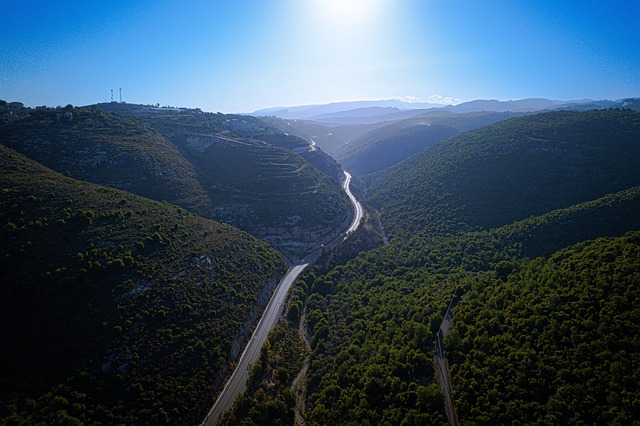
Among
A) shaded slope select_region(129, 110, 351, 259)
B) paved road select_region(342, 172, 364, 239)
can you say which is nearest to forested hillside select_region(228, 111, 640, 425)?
paved road select_region(342, 172, 364, 239)

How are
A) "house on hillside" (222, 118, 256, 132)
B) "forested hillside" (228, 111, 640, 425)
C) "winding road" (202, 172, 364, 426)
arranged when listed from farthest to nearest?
→ "house on hillside" (222, 118, 256, 132) < "winding road" (202, 172, 364, 426) < "forested hillside" (228, 111, 640, 425)

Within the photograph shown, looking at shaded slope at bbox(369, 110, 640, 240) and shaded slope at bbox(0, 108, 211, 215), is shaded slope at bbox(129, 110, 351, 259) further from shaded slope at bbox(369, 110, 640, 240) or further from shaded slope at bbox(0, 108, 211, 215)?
shaded slope at bbox(369, 110, 640, 240)

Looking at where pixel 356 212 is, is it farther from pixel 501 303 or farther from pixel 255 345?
pixel 501 303

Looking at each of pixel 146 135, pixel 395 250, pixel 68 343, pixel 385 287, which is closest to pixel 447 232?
pixel 395 250

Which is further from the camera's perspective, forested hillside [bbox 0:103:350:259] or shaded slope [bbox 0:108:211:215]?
forested hillside [bbox 0:103:350:259]

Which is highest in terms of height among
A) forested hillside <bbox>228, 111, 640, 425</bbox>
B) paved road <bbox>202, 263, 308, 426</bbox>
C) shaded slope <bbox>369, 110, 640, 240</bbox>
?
shaded slope <bbox>369, 110, 640, 240</bbox>

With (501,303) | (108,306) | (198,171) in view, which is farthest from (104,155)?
(501,303)

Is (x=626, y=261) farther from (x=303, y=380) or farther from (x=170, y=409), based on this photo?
(x=170, y=409)
